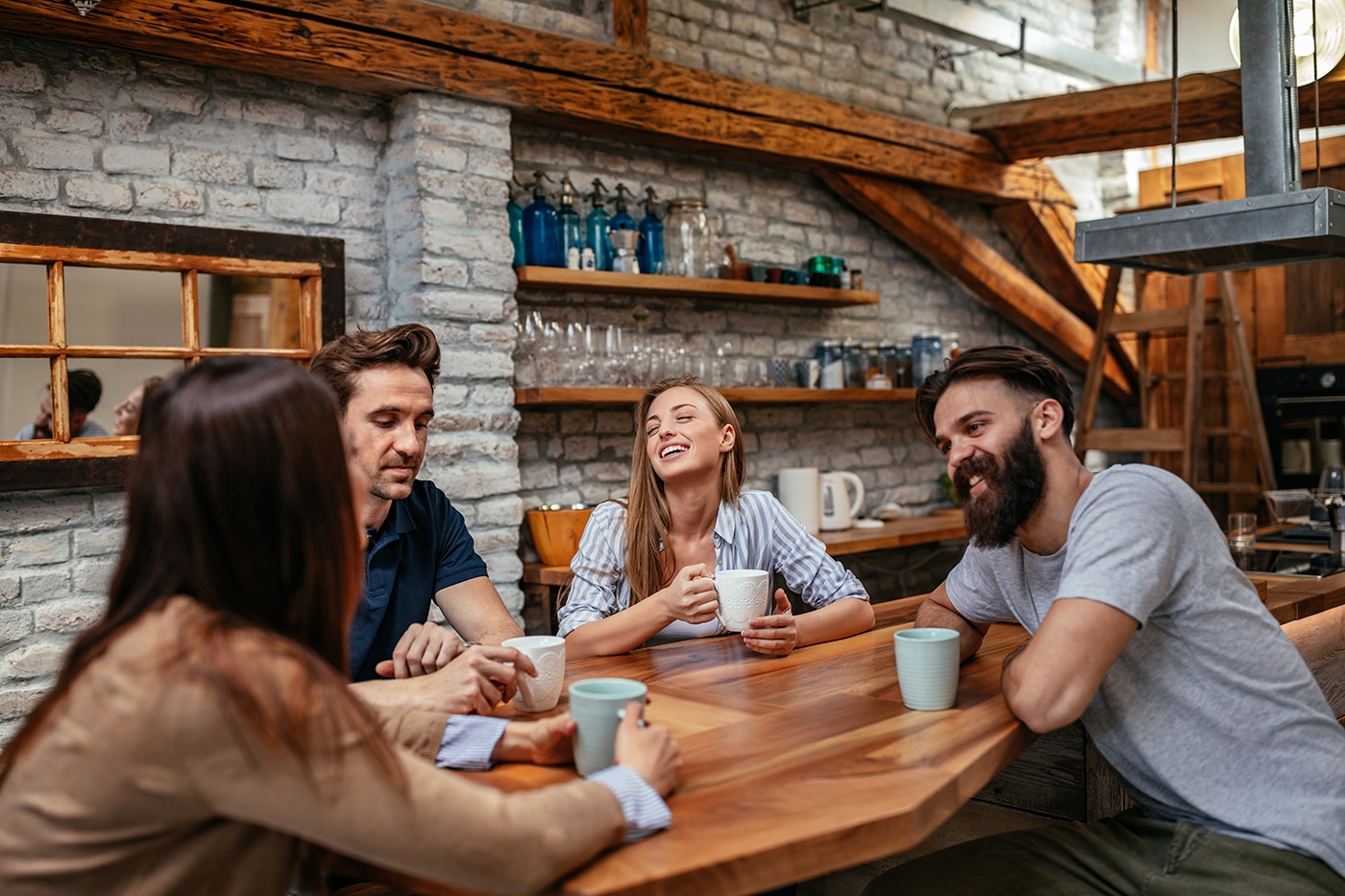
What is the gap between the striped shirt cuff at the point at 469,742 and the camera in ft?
4.55

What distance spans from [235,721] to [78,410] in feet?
8.88

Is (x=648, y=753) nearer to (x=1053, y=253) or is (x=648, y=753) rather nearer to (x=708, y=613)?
(x=708, y=613)

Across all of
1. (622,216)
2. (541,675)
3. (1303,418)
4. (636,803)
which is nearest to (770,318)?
(622,216)

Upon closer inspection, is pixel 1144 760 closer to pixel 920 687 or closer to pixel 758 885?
pixel 920 687

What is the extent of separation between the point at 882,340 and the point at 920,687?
4.11 meters

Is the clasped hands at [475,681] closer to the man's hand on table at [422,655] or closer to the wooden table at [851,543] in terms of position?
the man's hand on table at [422,655]

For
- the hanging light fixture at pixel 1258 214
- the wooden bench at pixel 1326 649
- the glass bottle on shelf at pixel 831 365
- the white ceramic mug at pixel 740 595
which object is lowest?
the wooden bench at pixel 1326 649

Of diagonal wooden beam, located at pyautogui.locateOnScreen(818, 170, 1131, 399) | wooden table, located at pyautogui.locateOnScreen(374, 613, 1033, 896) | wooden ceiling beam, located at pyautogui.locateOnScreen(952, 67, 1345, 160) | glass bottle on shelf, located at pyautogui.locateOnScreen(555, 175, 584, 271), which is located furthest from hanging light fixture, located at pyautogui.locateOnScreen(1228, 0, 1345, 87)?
wooden table, located at pyautogui.locateOnScreen(374, 613, 1033, 896)

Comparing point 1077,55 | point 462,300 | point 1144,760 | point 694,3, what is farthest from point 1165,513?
point 1077,55

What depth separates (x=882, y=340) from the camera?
5.57 meters

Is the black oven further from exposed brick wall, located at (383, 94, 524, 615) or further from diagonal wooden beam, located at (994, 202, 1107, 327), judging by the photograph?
exposed brick wall, located at (383, 94, 524, 615)

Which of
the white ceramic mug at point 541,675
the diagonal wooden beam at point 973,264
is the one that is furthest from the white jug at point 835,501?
the white ceramic mug at point 541,675

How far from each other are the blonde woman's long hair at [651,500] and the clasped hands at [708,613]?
407mm

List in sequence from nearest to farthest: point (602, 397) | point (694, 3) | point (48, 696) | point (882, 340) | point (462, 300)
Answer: point (48, 696) < point (462, 300) < point (602, 397) < point (694, 3) < point (882, 340)
